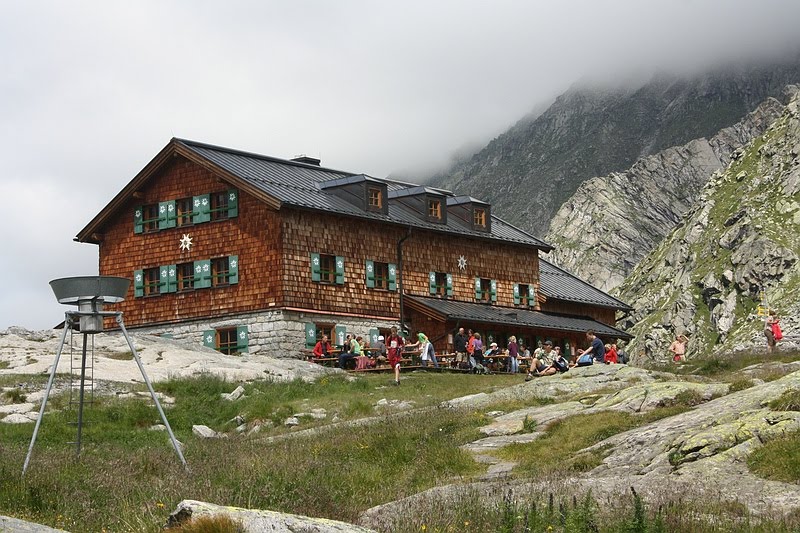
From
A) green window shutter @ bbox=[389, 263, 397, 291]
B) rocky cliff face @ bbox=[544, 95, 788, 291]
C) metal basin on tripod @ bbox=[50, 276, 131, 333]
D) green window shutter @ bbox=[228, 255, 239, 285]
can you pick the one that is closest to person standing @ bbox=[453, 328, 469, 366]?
green window shutter @ bbox=[389, 263, 397, 291]

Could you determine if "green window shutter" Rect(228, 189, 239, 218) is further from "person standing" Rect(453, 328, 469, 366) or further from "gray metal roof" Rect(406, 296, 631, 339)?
"person standing" Rect(453, 328, 469, 366)

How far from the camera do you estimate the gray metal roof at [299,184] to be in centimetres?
4709

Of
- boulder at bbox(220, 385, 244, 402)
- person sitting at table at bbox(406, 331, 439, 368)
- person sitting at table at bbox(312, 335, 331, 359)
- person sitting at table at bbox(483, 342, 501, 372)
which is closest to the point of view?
boulder at bbox(220, 385, 244, 402)

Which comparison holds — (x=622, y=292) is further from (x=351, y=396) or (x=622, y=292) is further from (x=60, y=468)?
(x=60, y=468)

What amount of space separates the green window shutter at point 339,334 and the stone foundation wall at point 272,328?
0.21m

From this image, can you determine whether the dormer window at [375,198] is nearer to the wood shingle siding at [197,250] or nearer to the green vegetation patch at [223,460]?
the wood shingle siding at [197,250]

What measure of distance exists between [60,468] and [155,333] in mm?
31528

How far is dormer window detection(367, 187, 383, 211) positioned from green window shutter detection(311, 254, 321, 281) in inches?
176

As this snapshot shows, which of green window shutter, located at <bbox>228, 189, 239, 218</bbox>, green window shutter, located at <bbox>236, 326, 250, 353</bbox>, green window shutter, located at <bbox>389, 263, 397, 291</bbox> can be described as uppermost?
green window shutter, located at <bbox>228, 189, 239, 218</bbox>

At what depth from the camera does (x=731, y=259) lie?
135375 millimetres

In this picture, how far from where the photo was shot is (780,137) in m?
145

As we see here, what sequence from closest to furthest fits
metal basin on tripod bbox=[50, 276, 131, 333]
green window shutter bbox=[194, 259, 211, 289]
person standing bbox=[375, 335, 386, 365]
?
metal basin on tripod bbox=[50, 276, 131, 333]
person standing bbox=[375, 335, 386, 365]
green window shutter bbox=[194, 259, 211, 289]

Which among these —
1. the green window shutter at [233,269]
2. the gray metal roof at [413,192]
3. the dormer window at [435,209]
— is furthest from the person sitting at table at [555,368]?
the gray metal roof at [413,192]

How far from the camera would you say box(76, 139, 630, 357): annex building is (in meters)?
45.9
